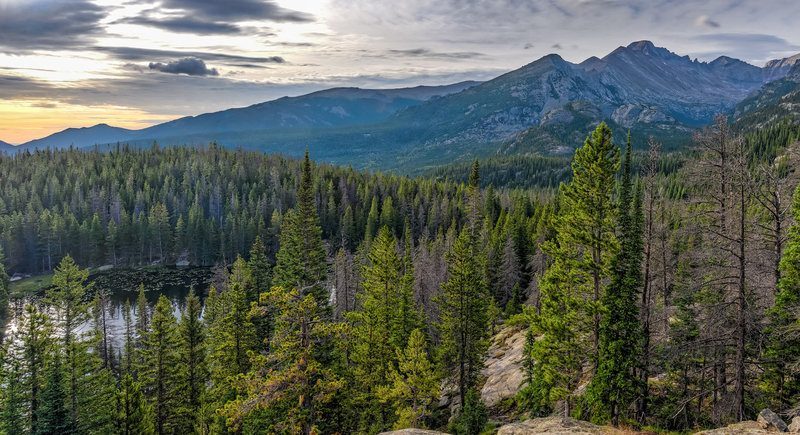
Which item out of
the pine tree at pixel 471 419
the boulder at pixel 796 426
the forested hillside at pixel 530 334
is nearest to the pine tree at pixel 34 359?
the forested hillside at pixel 530 334

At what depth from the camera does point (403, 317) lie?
35156 millimetres

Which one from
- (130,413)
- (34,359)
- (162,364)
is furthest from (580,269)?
(34,359)

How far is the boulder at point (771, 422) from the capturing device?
47.8ft

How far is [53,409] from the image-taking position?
28.7 metres

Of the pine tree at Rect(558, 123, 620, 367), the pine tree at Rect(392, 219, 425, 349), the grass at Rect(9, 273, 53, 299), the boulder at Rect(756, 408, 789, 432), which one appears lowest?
the grass at Rect(9, 273, 53, 299)

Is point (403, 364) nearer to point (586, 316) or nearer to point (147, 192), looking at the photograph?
point (586, 316)

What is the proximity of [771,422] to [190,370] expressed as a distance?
3796cm

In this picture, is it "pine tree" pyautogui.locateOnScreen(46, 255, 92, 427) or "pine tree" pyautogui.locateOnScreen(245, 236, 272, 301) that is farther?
"pine tree" pyautogui.locateOnScreen(245, 236, 272, 301)

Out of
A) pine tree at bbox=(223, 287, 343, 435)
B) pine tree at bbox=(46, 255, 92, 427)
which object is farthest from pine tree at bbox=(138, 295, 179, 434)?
pine tree at bbox=(223, 287, 343, 435)

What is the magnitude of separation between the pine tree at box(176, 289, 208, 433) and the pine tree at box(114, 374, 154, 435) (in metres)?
2.88

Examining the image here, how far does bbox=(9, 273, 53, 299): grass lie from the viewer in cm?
9244

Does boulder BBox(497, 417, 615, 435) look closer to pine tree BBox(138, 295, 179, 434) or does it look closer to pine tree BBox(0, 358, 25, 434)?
pine tree BBox(138, 295, 179, 434)

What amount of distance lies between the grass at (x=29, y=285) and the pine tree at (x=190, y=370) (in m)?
79.1

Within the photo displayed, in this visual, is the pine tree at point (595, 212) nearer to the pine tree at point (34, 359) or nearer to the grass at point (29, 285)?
the pine tree at point (34, 359)
